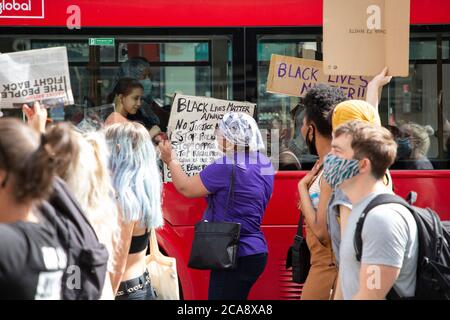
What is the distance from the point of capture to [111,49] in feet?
20.2

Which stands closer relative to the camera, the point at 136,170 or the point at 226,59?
the point at 136,170

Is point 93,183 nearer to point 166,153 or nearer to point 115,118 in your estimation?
point 166,153

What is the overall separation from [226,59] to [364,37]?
1.66m

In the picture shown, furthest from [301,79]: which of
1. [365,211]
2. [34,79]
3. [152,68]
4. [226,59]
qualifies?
[365,211]

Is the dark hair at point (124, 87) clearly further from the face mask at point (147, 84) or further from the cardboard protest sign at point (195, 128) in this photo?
the cardboard protest sign at point (195, 128)

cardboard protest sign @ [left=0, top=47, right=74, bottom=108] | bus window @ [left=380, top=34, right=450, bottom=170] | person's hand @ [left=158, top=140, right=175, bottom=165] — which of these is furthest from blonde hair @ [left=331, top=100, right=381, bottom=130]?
cardboard protest sign @ [left=0, top=47, right=74, bottom=108]

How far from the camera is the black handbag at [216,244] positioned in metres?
4.82

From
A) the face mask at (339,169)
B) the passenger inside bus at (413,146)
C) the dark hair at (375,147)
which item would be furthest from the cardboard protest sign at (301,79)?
the dark hair at (375,147)

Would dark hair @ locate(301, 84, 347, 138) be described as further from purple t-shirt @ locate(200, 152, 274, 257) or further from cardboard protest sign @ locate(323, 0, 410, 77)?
purple t-shirt @ locate(200, 152, 274, 257)

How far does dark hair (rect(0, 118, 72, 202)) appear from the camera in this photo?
252 cm

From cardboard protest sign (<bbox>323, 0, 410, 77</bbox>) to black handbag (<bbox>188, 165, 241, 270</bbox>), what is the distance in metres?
0.98

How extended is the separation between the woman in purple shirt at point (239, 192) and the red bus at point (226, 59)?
1.11 m

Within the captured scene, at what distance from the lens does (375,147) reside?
333cm
